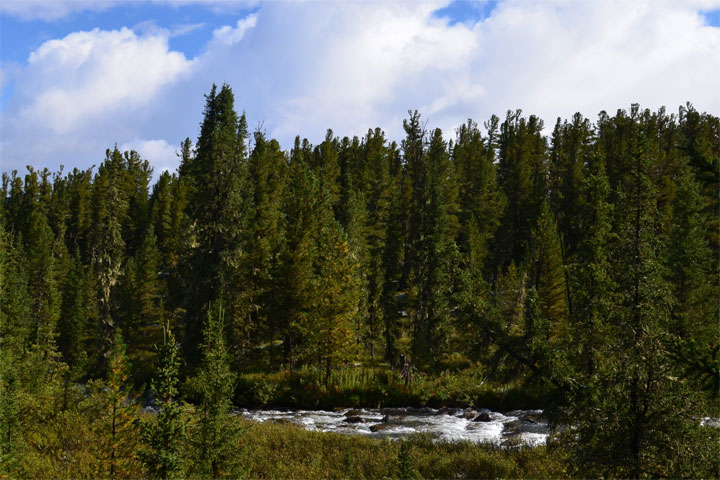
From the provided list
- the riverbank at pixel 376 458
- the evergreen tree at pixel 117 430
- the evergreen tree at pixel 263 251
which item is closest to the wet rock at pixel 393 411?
the riverbank at pixel 376 458

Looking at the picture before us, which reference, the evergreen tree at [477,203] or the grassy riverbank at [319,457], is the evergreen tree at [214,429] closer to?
the grassy riverbank at [319,457]

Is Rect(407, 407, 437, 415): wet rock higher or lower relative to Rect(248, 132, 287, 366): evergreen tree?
lower

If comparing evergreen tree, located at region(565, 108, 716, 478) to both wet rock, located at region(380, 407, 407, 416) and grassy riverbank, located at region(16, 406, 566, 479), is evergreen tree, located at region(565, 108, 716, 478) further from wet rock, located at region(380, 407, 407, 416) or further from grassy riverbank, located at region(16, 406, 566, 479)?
wet rock, located at region(380, 407, 407, 416)

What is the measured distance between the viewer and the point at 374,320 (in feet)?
135

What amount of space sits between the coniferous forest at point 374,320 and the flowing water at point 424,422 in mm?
1344

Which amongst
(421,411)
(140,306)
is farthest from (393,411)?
(140,306)

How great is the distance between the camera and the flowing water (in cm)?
2183

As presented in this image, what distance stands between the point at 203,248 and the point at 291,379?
10.5 m

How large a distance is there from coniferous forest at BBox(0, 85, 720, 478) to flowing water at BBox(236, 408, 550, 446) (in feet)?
4.41

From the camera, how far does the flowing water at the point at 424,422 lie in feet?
71.6

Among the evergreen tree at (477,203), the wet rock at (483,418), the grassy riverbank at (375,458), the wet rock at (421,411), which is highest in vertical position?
the evergreen tree at (477,203)

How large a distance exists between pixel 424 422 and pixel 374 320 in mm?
16872

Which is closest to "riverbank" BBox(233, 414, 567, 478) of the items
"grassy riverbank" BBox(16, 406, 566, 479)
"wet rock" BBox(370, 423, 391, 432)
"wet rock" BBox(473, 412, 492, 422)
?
"grassy riverbank" BBox(16, 406, 566, 479)

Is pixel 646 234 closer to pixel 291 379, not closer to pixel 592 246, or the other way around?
pixel 592 246
